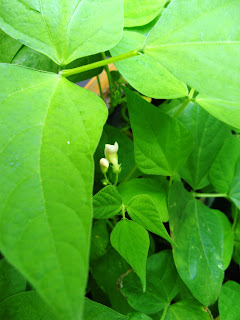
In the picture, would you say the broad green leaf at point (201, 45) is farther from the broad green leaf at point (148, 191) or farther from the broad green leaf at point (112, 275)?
the broad green leaf at point (112, 275)

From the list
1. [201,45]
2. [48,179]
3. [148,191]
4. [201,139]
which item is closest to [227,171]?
[201,139]

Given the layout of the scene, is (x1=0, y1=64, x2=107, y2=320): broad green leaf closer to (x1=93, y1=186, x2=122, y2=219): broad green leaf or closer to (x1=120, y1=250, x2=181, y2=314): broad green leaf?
(x1=93, y1=186, x2=122, y2=219): broad green leaf

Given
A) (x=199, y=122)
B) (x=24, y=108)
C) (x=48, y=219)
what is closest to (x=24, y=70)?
(x=24, y=108)

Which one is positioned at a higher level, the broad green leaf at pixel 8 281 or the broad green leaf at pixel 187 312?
the broad green leaf at pixel 8 281

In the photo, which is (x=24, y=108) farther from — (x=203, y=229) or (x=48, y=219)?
(x=203, y=229)

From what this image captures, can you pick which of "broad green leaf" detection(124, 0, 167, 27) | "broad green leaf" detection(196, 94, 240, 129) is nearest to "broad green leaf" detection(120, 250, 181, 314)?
"broad green leaf" detection(196, 94, 240, 129)

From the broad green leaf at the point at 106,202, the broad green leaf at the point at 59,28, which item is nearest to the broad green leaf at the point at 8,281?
the broad green leaf at the point at 106,202
